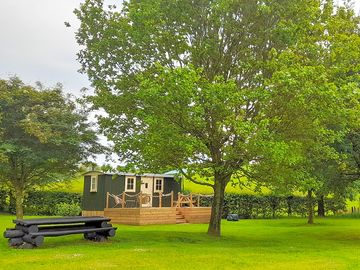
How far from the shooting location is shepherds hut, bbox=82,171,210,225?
28.5 meters

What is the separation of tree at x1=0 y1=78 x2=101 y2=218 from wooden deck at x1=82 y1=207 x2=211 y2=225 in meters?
7.69

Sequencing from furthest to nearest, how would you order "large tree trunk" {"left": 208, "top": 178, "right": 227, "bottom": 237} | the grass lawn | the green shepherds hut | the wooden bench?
1. the green shepherds hut
2. "large tree trunk" {"left": 208, "top": 178, "right": 227, "bottom": 237}
3. the wooden bench
4. the grass lawn

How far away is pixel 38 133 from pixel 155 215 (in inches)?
505

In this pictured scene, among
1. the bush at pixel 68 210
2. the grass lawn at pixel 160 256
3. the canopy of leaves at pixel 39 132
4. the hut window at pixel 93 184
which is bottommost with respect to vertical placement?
the grass lawn at pixel 160 256

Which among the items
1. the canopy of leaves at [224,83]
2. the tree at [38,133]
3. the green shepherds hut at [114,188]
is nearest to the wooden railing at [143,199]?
the green shepherds hut at [114,188]

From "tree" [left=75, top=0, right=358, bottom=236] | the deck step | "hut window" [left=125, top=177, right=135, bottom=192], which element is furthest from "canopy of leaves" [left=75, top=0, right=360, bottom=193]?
"hut window" [left=125, top=177, right=135, bottom=192]

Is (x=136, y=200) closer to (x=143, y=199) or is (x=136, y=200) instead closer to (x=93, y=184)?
(x=143, y=199)

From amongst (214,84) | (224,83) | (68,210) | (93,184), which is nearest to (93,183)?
(93,184)

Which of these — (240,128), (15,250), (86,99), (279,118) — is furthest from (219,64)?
(15,250)

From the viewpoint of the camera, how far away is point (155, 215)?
2823 cm

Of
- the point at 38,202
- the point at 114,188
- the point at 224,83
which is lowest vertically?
the point at 38,202

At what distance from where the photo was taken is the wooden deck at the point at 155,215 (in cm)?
2719

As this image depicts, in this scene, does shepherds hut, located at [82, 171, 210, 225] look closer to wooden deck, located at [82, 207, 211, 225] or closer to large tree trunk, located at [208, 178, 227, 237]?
wooden deck, located at [82, 207, 211, 225]

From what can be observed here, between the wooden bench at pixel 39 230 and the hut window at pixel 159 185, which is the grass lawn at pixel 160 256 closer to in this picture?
the wooden bench at pixel 39 230
